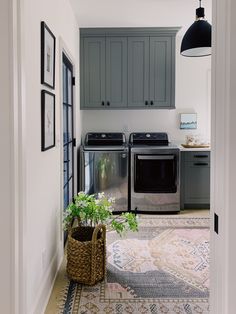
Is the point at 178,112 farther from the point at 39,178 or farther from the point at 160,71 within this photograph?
the point at 39,178

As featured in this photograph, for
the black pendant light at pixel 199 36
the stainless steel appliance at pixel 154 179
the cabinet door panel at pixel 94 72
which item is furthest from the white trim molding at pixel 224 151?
the cabinet door panel at pixel 94 72

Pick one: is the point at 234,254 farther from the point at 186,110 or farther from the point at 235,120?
the point at 186,110

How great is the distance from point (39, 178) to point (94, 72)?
3.07 metres

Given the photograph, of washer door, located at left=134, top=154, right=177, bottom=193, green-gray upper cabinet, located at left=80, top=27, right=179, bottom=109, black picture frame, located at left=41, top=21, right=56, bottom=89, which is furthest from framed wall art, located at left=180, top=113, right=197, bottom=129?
black picture frame, located at left=41, top=21, right=56, bottom=89

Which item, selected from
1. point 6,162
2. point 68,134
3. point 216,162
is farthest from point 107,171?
point 216,162

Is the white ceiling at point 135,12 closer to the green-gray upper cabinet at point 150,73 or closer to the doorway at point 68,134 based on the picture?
the green-gray upper cabinet at point 150,73

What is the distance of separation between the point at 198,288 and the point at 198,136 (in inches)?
120

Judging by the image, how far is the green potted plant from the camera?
8.60ft

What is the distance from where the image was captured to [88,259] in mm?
2619

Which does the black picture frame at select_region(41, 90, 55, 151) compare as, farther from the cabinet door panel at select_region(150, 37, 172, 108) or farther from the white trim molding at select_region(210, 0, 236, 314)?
the cabinet door panel at select_region(150, 37, 172, 108)

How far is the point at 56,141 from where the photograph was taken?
9.46 ft

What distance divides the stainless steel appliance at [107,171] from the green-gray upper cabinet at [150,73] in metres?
0.85

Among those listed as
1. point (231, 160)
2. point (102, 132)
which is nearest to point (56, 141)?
point (231, 160)

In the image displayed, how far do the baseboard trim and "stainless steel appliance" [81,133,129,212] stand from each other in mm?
1735
